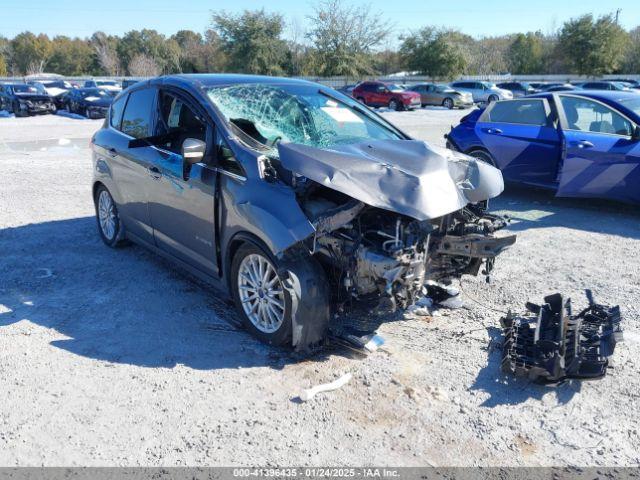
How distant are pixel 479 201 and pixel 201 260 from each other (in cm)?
223

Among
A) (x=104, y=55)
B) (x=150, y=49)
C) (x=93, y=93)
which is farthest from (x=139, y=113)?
(x=150, y=49)

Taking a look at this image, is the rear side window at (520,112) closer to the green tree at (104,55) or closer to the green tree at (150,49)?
the green tree at (150,49)

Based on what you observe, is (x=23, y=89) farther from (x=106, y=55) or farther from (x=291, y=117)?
(x=106, y=55)

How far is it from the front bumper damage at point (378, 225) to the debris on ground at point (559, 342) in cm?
54

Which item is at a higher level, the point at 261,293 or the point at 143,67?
the point at 143,67

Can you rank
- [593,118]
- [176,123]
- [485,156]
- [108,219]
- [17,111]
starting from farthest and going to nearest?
[17,111], [485,156], [593,118], [108,219], [176,123]

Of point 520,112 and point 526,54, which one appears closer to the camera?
point 520,112

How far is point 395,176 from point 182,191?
181 cm

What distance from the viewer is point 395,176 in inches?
147

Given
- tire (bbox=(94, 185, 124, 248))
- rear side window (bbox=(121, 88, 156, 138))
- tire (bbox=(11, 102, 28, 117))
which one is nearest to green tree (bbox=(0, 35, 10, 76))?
tire (bbox=(11, 102, 28, 117))

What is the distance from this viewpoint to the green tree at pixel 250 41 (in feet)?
179

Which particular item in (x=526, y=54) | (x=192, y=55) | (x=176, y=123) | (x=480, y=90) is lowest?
(x=176, y=123)

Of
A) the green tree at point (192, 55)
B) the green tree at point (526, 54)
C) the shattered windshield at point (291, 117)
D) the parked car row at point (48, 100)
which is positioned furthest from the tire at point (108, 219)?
the green tree at point (526, 54)

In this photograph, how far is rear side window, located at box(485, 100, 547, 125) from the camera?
830 centimetres
